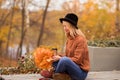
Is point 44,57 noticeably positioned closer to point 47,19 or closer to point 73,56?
point 73,56

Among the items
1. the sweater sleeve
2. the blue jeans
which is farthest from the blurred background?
the sweater sleeve

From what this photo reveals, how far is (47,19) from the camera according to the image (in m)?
35.3

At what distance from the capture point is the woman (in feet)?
17.9

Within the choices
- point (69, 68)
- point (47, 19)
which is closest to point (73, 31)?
point (69, 68)

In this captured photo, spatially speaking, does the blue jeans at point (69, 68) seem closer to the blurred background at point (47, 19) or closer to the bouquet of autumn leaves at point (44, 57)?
the bouquet of autumn leaves at point (44, 57)

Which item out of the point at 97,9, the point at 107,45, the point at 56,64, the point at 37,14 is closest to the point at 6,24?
the point at 37,14

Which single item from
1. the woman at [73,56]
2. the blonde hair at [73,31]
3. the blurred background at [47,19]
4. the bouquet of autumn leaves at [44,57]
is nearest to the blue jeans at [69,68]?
the woman at [73,56]

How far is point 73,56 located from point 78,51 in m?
0.18

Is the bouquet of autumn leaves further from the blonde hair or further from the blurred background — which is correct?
the blurred background

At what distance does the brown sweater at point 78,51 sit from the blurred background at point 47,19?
18434 mm

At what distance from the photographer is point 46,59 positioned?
5523mm

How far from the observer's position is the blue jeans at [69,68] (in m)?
5.43

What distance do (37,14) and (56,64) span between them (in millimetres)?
27445

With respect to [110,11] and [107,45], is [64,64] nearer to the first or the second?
[107,45]
